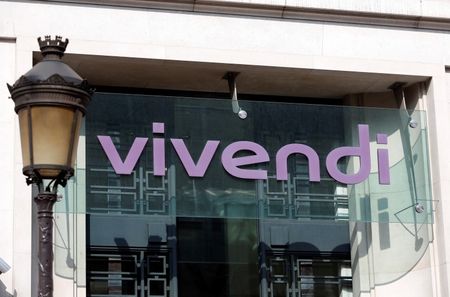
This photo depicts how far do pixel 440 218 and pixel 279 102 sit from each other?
313 centimetres

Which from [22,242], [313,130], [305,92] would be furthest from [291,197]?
[22,242]

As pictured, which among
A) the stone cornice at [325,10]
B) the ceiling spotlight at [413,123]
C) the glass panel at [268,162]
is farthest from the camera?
the ceiling spotlight at [413,123]

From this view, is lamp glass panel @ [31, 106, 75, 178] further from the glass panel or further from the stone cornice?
the stone cornice

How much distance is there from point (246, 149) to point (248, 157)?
5.0 inches

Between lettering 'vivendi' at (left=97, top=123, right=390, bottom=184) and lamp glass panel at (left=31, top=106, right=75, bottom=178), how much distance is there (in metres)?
7.65

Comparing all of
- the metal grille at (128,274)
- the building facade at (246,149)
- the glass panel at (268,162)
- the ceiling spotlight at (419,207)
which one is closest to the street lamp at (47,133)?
the building facade at (246,149)

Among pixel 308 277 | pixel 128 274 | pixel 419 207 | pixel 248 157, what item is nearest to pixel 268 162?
pixel 248 157

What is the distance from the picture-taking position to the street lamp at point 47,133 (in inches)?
388

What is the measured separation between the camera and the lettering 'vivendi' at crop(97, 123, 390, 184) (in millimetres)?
17688

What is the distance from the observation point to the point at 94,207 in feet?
57.6

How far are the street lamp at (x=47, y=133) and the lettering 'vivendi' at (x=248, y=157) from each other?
24.8 feet

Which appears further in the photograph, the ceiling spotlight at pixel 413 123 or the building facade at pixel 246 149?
the ceiling spotlight at pixel 413 123

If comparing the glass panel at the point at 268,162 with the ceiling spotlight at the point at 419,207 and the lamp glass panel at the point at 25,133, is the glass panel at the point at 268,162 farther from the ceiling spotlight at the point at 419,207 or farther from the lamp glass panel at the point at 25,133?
the lamp glass panel at the point at 25,133

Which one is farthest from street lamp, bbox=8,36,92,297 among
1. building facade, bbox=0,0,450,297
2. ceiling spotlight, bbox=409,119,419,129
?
ceiling spotlight, bbox=409,119,419,129
